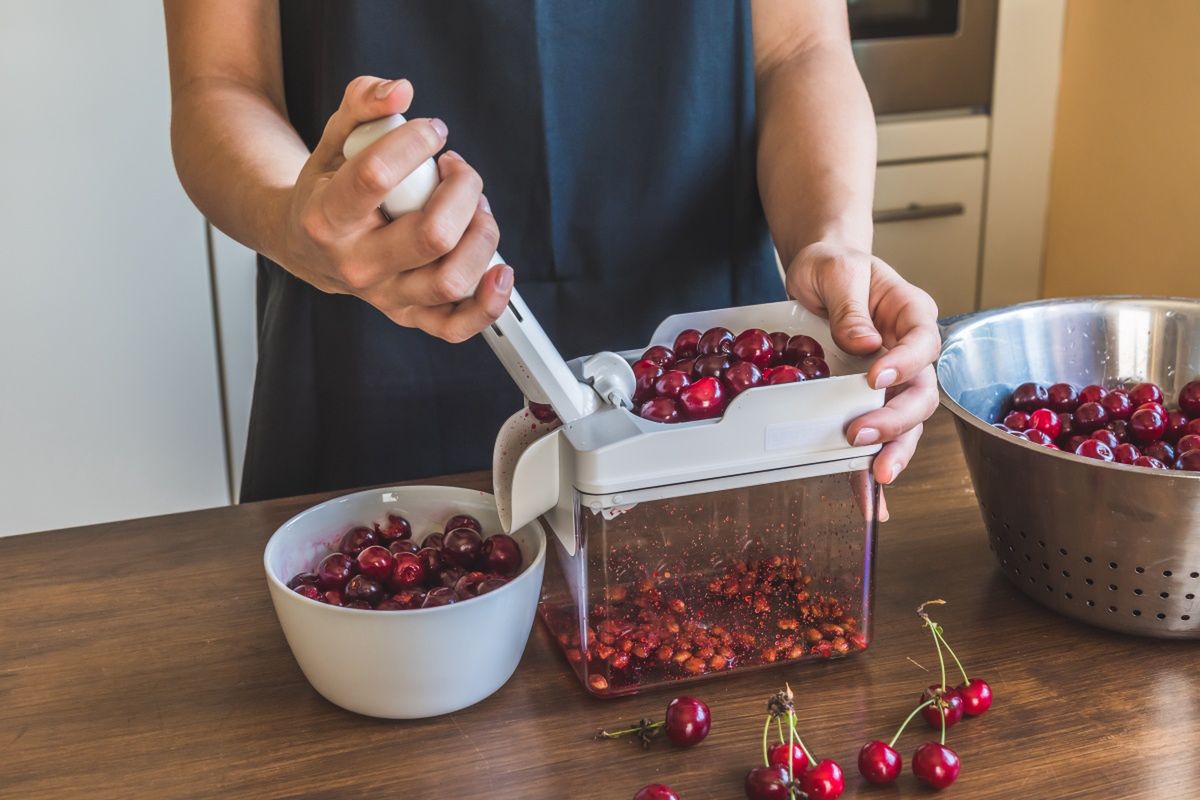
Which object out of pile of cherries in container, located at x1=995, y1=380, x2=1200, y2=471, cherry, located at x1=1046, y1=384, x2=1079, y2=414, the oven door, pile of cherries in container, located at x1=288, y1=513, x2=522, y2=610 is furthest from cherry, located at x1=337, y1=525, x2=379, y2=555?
the oven door

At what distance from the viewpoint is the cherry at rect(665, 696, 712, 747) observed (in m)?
0.70

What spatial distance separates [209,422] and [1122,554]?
1752mm

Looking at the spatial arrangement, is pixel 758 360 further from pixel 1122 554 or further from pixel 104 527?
pixel 104 527

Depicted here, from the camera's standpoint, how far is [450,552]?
2.61ft

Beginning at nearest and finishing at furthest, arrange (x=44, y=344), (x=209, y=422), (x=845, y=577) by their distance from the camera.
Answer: (x=845, y=577) → (x=44, y=344) → (x=209, y=422)

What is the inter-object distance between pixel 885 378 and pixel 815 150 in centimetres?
45

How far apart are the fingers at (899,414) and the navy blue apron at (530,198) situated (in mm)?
455

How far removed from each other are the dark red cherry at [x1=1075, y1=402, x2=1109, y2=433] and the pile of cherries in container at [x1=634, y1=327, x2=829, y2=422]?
0.27 metres

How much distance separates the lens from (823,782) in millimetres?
660

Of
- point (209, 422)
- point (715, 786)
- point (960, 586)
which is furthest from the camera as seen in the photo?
point (209, 422)

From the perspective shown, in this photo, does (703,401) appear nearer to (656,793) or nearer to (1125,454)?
(656,793)

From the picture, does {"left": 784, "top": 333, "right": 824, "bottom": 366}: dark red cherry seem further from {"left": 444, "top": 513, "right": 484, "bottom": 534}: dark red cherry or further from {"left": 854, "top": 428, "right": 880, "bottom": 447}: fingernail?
{"left": 444, "top": 513, "right": 484, "bottom": 534}: dark red cherry

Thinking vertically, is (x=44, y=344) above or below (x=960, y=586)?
below

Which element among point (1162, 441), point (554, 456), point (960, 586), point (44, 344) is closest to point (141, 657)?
point (554, 456)
